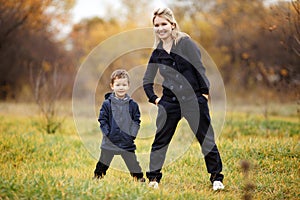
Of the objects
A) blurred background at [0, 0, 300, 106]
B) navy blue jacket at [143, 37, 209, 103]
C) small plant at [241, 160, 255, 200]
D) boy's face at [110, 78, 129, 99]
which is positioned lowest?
small plant at [241, 160, 255, 200]

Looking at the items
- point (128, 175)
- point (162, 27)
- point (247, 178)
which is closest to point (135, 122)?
point (128, 175)

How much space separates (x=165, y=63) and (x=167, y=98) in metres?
0.41

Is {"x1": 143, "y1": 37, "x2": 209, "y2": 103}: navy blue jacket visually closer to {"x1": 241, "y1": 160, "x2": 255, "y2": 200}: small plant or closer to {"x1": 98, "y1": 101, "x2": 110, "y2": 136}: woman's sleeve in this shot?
{"x1": 98, "y1": 101, "x2": 110, "y2": 136}: woman's sleeve

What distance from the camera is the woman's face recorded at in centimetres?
473

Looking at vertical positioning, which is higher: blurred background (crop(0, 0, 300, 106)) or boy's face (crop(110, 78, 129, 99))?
blurred background (crop(0, 0, 300, 106))

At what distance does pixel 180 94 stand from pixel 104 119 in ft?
3.09

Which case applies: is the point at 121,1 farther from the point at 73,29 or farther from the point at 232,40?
the point at 232,40

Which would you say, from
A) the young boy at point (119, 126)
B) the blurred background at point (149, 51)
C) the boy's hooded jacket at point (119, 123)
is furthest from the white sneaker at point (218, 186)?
the blurred background at point (149, 51)

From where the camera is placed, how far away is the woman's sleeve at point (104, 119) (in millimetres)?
4804

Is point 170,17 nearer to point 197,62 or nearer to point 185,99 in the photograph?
point 197,62

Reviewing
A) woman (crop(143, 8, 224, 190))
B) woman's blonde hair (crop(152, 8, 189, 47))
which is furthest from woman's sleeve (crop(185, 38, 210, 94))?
woman's blonde hair (crop(152, 8, 189, 47))

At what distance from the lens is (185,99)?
4.70 m

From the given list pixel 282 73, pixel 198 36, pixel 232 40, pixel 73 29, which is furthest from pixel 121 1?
pixel 282 73

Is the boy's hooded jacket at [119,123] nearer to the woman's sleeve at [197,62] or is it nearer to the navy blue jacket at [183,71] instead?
the navy blue jacket at [183,71]
